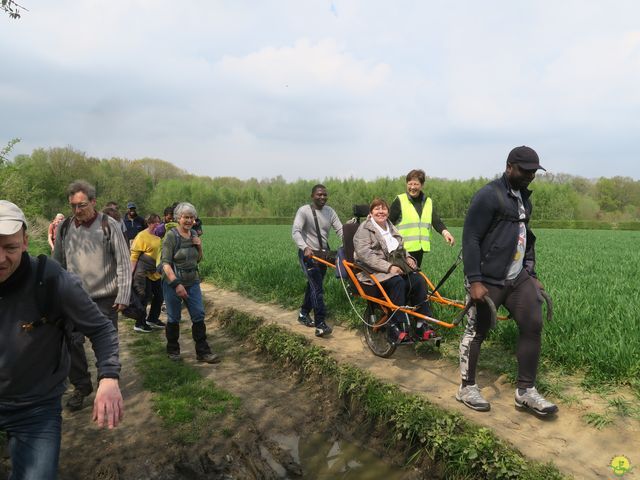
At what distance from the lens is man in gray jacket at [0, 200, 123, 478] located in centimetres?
191

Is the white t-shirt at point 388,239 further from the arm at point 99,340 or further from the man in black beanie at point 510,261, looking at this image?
the arm at point 99,340

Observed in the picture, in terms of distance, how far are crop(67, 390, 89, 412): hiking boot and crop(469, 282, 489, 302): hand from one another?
12.9 feet

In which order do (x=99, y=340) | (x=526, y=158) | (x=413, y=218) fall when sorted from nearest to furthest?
1. (x=99, y=340)
2. (x=526, y=158)
3. (x=413, y=218)

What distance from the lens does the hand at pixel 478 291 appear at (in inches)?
141

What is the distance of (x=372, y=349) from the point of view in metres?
5.54

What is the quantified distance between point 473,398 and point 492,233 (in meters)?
1.52

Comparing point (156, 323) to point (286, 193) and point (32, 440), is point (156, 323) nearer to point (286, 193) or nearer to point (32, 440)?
point (32, 440)

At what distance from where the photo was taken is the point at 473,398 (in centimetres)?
390

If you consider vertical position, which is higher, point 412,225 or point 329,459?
point 412,225

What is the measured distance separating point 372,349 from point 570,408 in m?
2.33

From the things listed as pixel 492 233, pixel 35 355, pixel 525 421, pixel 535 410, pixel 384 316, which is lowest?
pixel 525 421

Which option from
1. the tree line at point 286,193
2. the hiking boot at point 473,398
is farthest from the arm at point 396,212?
the tree line at point 286,193

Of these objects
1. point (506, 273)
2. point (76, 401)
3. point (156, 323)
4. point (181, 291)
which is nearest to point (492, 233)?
point (506, 273)

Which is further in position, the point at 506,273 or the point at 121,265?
the point at 121,265
